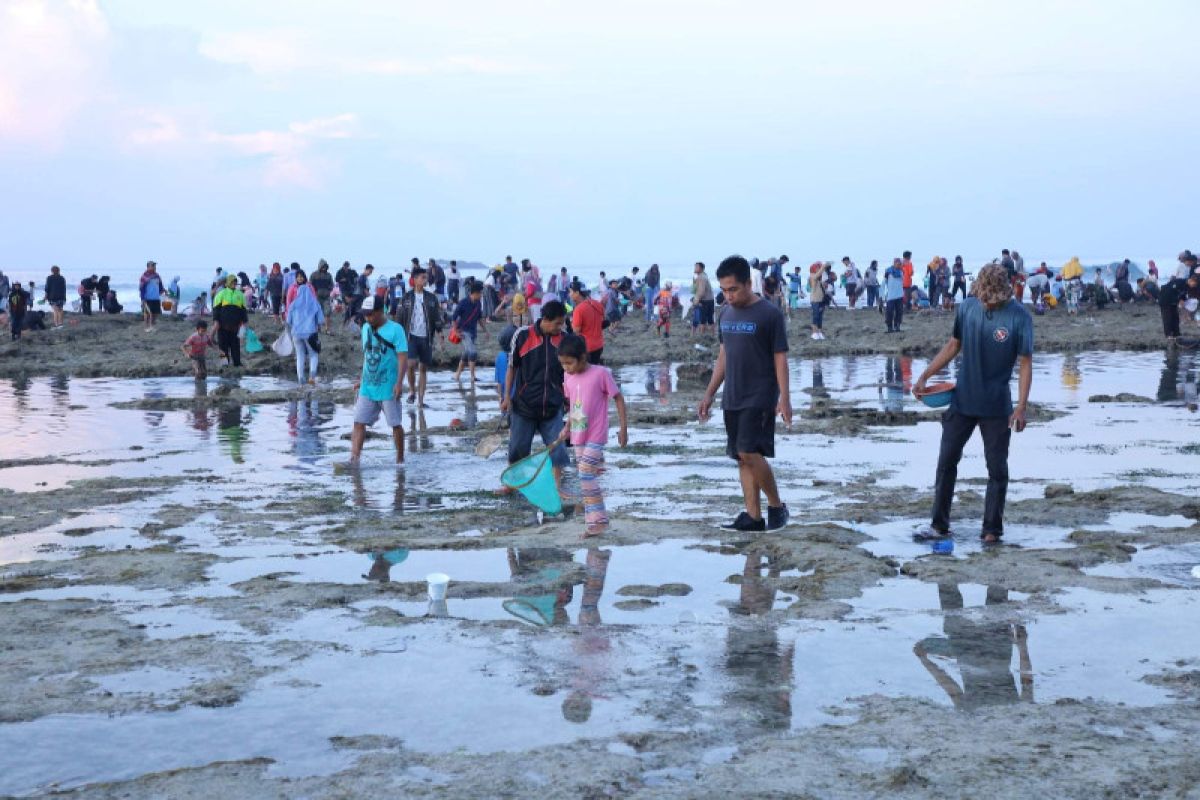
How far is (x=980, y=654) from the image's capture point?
614cm

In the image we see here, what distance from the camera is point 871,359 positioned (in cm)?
2869

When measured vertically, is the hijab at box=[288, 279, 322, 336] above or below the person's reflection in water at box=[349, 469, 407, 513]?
above

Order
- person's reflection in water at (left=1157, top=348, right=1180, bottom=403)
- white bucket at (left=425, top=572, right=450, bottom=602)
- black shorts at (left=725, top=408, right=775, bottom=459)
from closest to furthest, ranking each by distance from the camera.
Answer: white bucket at (left=425, top=572, right=450, bottom=602) < black shorts at (left=725, top=408, right=775, bottom=459) < person's reflection in water at (left=1157, top=348, right=1180, bottom=403)

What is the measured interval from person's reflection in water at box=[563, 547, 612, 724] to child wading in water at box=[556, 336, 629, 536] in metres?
1.14

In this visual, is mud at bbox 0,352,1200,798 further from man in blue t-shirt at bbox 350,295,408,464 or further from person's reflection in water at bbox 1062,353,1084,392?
person's reflection in water at bbox 1062,353,1084,392

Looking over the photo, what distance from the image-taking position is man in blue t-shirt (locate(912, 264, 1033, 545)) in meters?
8.70

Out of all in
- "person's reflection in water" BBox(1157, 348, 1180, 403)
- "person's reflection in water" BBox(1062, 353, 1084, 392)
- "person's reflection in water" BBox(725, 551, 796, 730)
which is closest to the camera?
"person's reflection in water" BBox(725, 551, 796, 730)

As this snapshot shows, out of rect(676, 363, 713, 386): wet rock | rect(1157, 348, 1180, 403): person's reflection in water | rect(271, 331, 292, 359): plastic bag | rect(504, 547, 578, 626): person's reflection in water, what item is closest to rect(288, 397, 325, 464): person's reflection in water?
rect(271, 331, 292, 359): plastic bag

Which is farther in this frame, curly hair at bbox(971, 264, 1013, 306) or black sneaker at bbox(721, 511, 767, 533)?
A: black sneaker at bbox(721, 511, 767, 533)

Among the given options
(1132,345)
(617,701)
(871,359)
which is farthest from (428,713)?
(1132,345)

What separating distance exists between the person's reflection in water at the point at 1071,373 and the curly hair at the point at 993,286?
12.8 meters

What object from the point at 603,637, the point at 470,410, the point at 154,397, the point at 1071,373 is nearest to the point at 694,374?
the point at 1071,373

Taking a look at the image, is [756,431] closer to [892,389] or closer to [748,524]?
[748,524]

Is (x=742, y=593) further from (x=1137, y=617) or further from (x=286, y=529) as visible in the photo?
(x=286, y=529)
